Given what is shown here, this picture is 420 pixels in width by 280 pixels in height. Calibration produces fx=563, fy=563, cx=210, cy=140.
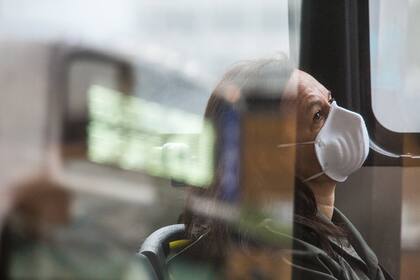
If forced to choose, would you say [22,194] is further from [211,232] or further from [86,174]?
[211,232]

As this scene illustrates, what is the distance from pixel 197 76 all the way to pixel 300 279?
0.63m

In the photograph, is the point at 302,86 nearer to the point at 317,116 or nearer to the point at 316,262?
the point at 317,116

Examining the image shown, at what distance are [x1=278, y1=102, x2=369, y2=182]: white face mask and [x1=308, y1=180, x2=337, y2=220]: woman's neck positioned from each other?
0.02m

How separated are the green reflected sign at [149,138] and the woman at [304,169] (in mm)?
42

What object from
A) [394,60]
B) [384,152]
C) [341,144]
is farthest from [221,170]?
[394,60]

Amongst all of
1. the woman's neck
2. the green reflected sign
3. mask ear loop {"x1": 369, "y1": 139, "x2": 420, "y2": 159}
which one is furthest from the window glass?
the green reflected sign

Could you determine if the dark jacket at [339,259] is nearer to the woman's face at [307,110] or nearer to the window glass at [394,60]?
the woman's face at [307,110]

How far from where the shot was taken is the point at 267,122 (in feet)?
4.86

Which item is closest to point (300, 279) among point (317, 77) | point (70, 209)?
point (317, 77)

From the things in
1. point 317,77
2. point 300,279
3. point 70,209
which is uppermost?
point 317,77

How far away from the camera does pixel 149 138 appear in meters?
1.36

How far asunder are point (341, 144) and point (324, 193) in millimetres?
144

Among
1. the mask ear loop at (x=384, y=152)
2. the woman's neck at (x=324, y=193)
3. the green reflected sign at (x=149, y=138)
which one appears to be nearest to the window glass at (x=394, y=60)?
the mask ear loop at (x=384, y=152)

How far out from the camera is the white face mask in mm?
1525
